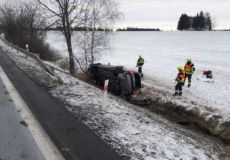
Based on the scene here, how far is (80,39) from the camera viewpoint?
2256cm

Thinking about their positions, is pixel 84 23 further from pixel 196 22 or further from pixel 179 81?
pixel 196 22

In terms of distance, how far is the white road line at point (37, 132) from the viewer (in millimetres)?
5324

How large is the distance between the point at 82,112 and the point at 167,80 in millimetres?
13793

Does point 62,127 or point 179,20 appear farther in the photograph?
point 179,20

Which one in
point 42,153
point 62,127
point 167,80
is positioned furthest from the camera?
point 167,80

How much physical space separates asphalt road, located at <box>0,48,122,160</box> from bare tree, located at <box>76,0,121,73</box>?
12189 mm

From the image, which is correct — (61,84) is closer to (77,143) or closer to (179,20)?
(77,143)

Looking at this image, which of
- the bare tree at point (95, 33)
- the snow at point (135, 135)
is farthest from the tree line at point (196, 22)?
the snow at point (135, 135)

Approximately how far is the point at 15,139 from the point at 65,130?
43.2 inches

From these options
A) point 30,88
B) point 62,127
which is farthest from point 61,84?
point 62,127

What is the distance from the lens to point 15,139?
5.91 m

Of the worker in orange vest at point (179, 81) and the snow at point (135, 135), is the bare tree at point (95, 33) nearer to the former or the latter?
the worker in orange vest at point (179, 81)

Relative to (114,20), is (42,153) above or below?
below

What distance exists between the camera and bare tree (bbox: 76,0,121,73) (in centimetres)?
2219
